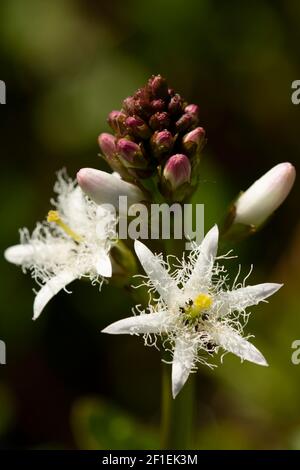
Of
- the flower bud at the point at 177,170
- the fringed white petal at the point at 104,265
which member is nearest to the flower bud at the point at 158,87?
the flower bud at the point at 177,170

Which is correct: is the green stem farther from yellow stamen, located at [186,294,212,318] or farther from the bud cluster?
the bud cluster

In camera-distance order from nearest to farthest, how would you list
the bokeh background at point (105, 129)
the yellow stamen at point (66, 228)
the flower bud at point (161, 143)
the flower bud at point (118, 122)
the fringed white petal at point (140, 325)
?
the fringed white petal at point (140, 325) < the flower bud at point (161, 143) < the flower bud at point (118, 122) < the yellow stamen at point (66, 228) < the bokeh background at point (105, 129)

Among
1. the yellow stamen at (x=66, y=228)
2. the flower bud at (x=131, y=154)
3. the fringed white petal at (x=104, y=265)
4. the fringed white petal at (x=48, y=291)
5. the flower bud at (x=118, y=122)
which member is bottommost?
the fringed white petal at (x=48, y=291)

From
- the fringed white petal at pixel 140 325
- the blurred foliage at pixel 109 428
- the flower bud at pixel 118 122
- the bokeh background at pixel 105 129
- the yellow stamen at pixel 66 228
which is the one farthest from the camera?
the bokeh background at pixel 105 129

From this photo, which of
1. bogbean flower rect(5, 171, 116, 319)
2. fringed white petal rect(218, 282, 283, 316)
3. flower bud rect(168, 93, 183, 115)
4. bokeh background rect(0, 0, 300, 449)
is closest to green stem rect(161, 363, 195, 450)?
fringed white petal rect(218, 282, 283, 316)

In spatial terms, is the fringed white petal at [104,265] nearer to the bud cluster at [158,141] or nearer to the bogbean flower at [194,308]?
the bogbean flower at [194,308]

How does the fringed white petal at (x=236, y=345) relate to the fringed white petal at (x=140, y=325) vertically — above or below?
below

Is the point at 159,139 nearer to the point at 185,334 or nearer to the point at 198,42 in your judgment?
the point at 185,334
